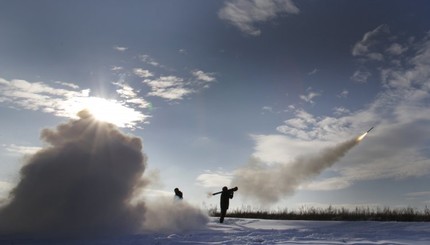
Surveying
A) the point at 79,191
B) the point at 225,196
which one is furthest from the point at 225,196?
the point at 79,191

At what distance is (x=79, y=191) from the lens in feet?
72.4

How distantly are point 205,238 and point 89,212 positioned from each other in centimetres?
774

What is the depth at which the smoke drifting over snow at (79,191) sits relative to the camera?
21125mm

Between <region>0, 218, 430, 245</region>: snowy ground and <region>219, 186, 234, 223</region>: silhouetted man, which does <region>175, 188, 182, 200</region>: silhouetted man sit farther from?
<region>0, 218, 430, 245</region>: snowy ground

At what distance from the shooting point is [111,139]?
25.0 metres

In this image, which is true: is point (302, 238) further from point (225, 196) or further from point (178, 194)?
point (178, 194)

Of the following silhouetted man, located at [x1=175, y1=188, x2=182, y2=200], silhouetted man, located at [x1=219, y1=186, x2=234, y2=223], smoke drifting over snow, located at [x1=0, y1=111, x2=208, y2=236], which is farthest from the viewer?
silhouetted man, located at [x1=175, y1=188, x2=182, y2=200]

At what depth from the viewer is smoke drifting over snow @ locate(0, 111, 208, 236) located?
21.1m

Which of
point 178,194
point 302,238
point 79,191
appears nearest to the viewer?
point 302,238

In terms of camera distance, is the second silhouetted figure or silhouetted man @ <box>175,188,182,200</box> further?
silhouetted man @ <box>175,188,182,200</box>

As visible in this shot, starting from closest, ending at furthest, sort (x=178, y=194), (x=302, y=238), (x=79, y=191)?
(x=302, y=238) < (x=79, y=191) < (x=178, y=194)

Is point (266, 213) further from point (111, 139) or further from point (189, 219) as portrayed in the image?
point (111, 139)

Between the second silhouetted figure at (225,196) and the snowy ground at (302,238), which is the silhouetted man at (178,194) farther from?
the snowy ground at (302,238)

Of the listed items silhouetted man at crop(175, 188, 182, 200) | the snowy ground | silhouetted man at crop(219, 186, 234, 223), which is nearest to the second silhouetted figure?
silhouetted man at crop(219, 186, 234, 223)
